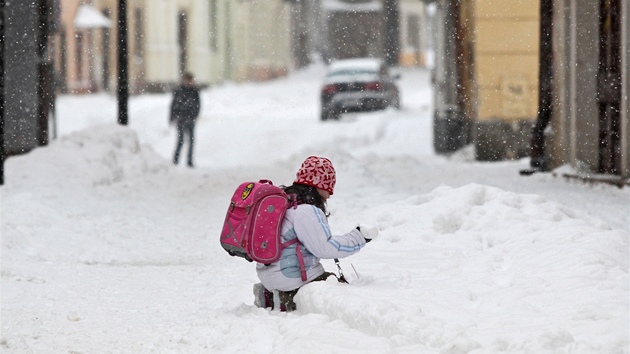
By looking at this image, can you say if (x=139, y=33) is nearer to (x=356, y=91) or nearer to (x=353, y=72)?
(x=353, y=72)

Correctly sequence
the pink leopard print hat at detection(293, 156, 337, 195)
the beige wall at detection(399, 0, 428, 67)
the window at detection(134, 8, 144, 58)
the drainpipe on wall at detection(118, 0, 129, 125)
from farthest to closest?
the beige wall at detection(399, 0, 428, 67), the window at detection(134, 8, 144, 58), the drainpipe on wall at detection(118, 0, 129, 125), the pink leopard print hat at detection(293, 156, 337, 195)

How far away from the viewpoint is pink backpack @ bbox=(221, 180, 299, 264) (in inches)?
248

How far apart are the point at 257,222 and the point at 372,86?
2360 cm

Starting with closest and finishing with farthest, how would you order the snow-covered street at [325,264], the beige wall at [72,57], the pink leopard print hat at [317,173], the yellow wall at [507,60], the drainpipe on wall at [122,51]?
1. the snow-covered street at [325,264]
2. the pink leopard print hat at [317,173]
3. the drainpipe on wall at [122,51]
4. the yellow wall at [507,60]
5. the beige wall at [72,57]

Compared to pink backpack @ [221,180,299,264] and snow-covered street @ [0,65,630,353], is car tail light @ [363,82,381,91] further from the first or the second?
pink backpack @ [221,180,299,264]

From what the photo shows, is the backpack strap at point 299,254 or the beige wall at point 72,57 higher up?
the beige wall at point 72,57

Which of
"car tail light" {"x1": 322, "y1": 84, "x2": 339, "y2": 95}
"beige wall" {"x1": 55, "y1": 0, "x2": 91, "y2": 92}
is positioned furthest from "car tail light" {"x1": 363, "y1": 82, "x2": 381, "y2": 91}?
"beige wall" {"x1": 55, "y1": 0, "x2": 91, "y2": 92}

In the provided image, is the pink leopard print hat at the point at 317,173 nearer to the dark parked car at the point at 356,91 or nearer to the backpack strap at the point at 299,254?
the backpack strap at the point at 299,254

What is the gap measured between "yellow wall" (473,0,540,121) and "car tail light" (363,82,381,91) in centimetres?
985

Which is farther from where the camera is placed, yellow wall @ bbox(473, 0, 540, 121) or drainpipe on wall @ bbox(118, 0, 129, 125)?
yellow wall @ bbox(473, 0, 540, 121)

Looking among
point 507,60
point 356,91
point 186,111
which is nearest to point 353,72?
point 356,91

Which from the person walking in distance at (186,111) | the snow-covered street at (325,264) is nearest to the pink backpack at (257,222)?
the snow-covered street at (325,264)

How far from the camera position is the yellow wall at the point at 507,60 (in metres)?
19.7

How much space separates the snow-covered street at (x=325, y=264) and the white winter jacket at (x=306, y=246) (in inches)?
5.9
